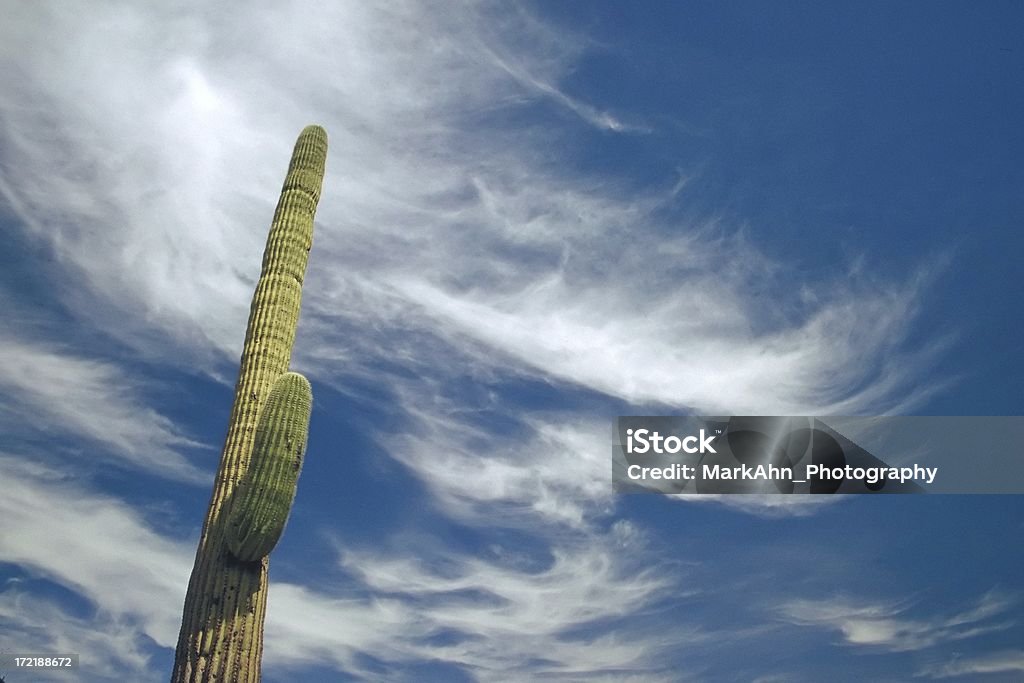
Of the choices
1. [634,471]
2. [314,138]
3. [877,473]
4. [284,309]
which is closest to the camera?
[284,309]

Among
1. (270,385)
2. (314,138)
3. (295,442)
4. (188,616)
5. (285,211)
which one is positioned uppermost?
(314,138)

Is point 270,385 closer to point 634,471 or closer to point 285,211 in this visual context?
point 285,211

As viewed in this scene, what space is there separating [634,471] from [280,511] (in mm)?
9841

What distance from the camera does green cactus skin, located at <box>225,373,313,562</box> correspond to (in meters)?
11.9

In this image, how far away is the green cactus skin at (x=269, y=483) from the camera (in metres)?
11.9

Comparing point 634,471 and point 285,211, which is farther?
point 634,471

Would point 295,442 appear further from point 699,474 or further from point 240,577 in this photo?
point 699,474

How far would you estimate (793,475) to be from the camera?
2056 cm

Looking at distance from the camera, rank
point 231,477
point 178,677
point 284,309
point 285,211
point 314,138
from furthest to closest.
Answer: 1. point 314,138
2. point 285,211
3. point 284,309
4. point 231,477
5. point 178,677

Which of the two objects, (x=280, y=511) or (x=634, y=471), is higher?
(x=634, y=471)

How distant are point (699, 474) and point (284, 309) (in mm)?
10624

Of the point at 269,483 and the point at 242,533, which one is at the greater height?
the point at 269,483

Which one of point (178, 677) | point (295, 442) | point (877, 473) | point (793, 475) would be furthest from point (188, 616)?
point (877, 473)

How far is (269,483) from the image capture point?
11.9m
